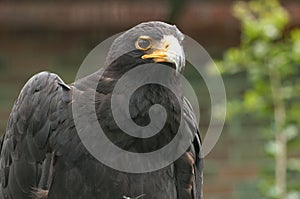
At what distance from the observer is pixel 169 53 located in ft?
13.2

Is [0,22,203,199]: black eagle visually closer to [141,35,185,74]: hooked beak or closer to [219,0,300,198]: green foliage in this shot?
[141,35,185,74]: hooked beak

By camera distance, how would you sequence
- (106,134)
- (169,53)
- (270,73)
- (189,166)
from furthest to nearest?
(270,73) < (189,166) < (106,134) < (169,53)

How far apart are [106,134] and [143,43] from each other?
457mm

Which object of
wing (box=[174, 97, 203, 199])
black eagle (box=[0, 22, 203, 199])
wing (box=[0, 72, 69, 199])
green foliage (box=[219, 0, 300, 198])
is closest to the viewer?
black eagle (box=[0, 22, 203, 199])

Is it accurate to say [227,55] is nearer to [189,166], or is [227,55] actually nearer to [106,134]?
[189,166]

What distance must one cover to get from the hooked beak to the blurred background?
1.85 metres

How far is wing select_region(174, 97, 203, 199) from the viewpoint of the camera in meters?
4.44

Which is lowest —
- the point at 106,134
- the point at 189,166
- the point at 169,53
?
the point at 189,166

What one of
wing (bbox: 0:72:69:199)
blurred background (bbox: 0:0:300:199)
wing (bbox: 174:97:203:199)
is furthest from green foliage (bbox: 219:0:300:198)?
wing (bbox: 0:72:69:199)

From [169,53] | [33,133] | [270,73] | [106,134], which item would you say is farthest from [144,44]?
[270,73]

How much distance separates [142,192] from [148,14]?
311 cm

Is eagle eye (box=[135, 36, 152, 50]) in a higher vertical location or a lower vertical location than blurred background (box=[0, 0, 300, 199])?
lower

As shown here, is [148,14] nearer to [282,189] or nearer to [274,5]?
[274,5]

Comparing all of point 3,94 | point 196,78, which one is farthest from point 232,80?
point 3,94
